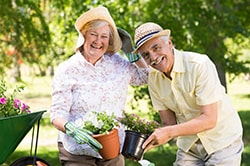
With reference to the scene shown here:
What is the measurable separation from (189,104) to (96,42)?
0.63 metres

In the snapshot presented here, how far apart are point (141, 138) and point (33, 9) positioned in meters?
4.45

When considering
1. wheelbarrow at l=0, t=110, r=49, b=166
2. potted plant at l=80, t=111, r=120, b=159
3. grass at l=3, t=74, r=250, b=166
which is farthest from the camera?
grass at l=3, t=74, r=250, b=166

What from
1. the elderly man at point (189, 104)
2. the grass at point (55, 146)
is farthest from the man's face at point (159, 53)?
the grass at point (55, 146)

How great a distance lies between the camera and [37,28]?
7.78 m

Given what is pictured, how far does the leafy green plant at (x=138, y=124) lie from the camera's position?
10.8 feet

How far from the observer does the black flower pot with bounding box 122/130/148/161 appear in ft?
10.5

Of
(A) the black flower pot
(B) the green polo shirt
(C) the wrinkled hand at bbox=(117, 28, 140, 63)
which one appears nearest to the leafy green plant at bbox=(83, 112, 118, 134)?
(A) the black flower pot

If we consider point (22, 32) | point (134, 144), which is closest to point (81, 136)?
point (134, 144)

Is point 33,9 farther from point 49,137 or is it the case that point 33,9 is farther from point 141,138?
point 141,138

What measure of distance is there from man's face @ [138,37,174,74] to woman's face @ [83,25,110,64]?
29 cm

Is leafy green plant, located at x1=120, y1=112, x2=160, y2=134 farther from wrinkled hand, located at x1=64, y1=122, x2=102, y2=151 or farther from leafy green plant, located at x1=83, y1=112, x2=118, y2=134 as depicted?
wrinkled hand, located at x1=64, y1=122, x2=102, y2=151

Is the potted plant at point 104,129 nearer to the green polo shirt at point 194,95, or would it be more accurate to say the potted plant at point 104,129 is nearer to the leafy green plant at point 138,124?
the leafy green plant at point 138,124

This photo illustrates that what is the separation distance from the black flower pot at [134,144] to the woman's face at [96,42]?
51cm

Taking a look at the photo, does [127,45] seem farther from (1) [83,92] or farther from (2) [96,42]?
(1) [83,92]
